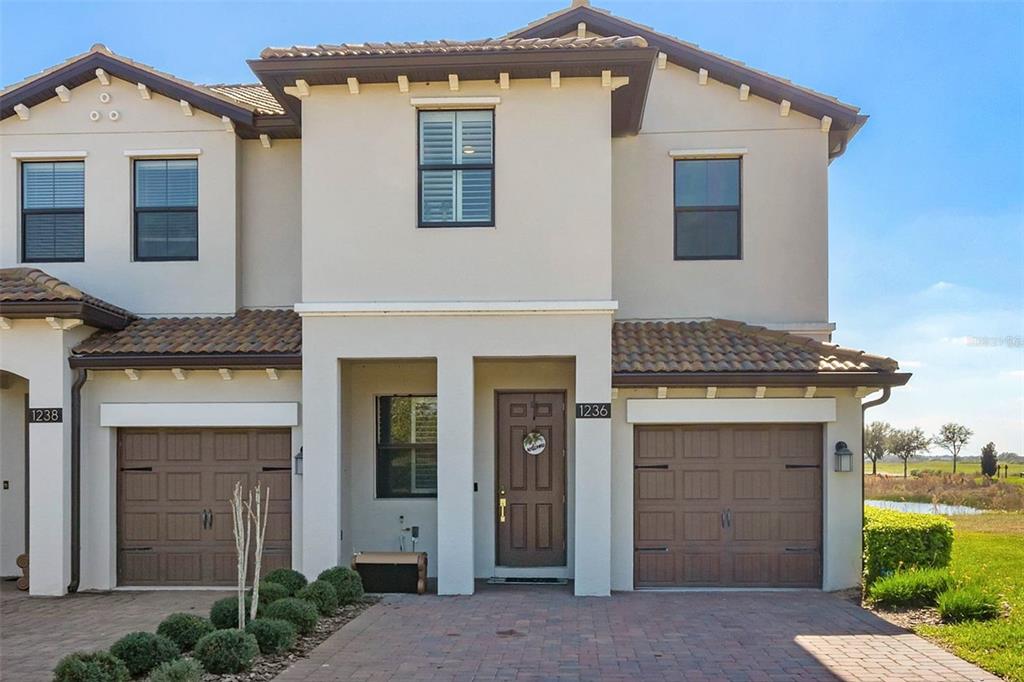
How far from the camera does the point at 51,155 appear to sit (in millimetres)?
13336

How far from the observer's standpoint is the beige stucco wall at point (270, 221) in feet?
44.0

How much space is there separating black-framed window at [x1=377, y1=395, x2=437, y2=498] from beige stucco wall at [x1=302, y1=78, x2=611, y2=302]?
2.30 metres

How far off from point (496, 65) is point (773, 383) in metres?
5.54

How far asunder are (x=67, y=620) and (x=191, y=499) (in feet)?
8.18

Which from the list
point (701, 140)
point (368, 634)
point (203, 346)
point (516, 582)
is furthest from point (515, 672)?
point (701, 140)

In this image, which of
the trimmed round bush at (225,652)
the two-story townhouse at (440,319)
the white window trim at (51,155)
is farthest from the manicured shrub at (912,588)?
the white window trim at (51,155)

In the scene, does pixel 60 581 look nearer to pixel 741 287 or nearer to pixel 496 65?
pixel 496 65

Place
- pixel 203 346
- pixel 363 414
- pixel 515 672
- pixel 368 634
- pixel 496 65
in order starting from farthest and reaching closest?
pixel 363 414
pixel 203 346
pixel 496 65
pixel 368 634
pixel 515 672

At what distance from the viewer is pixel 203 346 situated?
11.8 metres

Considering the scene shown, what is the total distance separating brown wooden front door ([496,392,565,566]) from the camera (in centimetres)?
1234

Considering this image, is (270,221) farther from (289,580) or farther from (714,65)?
(714,65)

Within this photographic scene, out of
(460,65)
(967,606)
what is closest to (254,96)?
(460,65)

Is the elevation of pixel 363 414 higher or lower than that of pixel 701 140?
lower

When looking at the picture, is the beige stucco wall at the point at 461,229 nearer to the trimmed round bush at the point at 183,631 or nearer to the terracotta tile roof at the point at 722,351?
the terracotta tile roof at the point at 722,351
